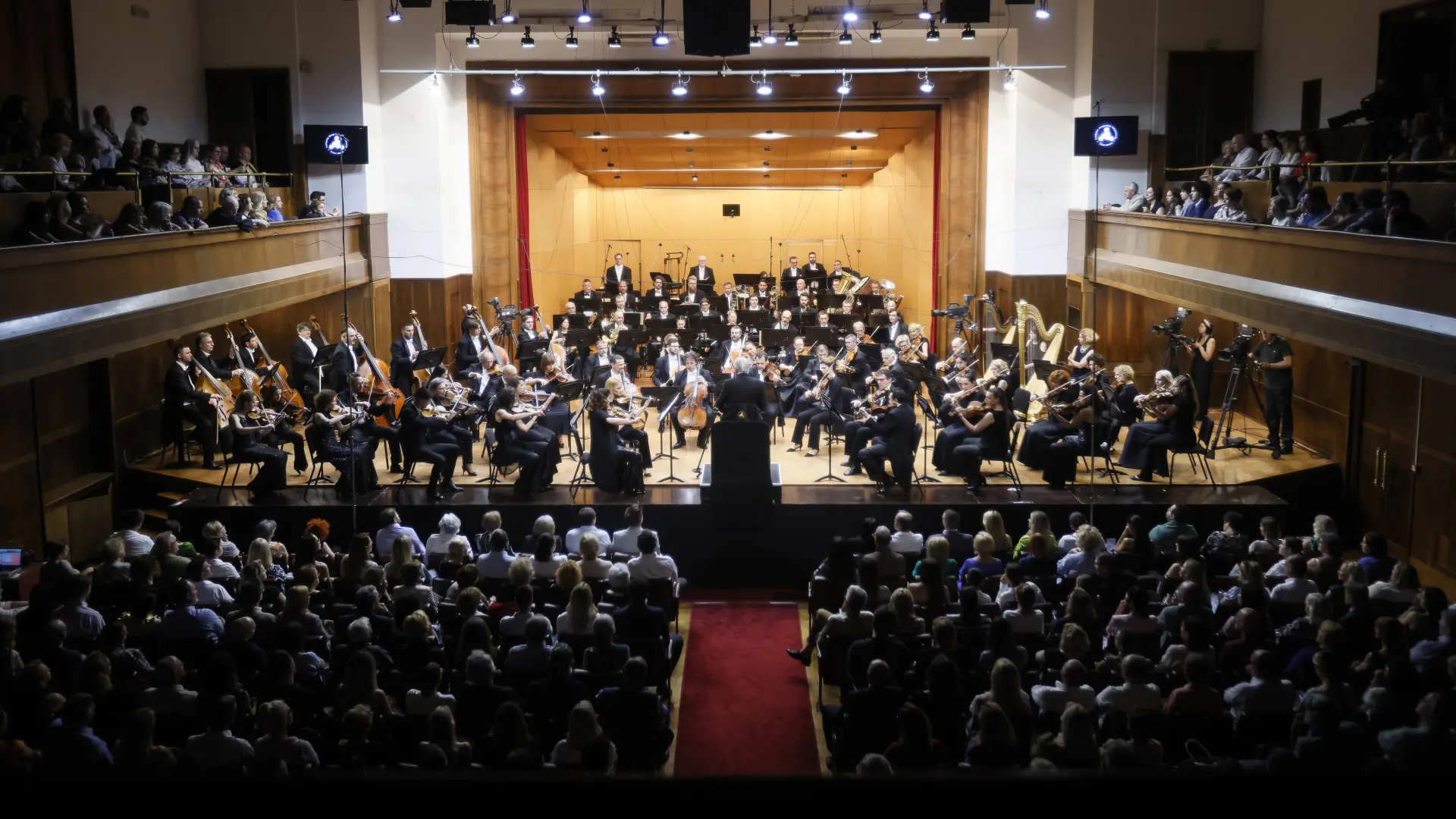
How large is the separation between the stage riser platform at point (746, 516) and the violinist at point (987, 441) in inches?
10.1

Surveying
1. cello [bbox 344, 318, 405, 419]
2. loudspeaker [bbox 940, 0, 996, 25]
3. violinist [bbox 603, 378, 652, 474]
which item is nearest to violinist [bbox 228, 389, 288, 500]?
cello [bbox 344, 318, 405, 419]

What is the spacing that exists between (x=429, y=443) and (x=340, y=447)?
765 mm

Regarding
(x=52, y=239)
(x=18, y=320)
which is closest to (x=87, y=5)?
(x=52, y=239)

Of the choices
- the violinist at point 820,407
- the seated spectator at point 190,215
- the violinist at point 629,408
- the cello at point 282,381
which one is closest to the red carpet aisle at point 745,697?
the violinist at point 629,408

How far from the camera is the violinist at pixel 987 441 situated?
34.4 feet

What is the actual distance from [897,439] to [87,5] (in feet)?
31.9

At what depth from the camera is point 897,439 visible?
34.2 feet

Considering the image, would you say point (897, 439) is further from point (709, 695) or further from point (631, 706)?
point (631, 706)

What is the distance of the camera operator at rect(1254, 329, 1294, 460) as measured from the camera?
459 inches

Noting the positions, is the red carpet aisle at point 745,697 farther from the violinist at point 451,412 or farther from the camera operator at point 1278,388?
the camera operator at point 1278,388

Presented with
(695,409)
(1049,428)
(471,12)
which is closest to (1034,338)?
(1049,428)

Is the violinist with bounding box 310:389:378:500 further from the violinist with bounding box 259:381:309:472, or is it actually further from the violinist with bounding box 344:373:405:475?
the violinist with bounding box 259:381:309:472

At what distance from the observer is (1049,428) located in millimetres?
10961

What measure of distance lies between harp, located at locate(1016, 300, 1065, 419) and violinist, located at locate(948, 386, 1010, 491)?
12.0ft
